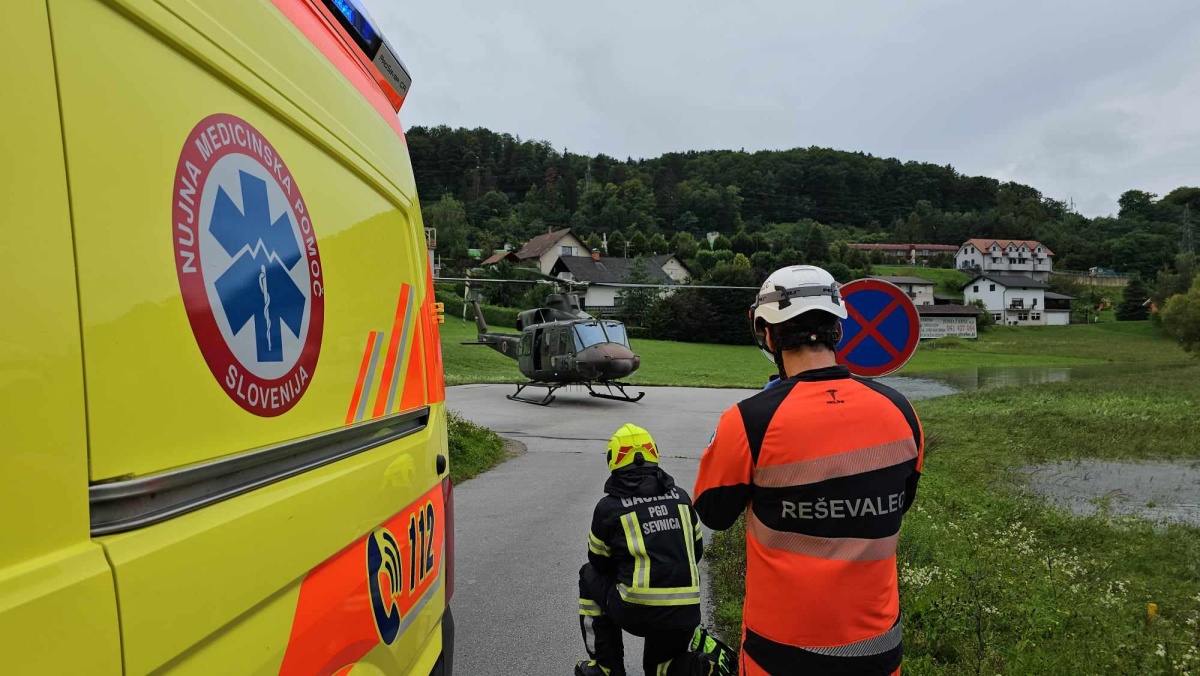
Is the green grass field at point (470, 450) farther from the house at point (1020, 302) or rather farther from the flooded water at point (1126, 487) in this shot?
the house at point (1020, 302)

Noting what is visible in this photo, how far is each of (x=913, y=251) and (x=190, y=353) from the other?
416 ft

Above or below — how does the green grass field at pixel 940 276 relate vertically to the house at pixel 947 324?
above

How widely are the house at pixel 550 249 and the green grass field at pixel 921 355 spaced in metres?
28.8

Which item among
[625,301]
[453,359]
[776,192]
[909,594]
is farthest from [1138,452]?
[776,192]

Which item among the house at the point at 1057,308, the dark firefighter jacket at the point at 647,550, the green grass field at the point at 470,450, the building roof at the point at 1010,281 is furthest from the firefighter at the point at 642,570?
the house at the point at 1057,308

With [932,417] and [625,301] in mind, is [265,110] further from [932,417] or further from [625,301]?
[625,301]

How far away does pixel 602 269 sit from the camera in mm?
76438

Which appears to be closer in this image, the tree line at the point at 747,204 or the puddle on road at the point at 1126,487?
the puddle on road at the point at 1126,487

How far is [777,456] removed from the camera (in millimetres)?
2092

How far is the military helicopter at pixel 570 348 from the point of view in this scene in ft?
64.4

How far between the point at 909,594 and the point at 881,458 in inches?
121

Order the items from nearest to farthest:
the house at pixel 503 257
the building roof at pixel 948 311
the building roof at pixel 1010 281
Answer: the building roof at pixel 948 311 < the house at pixel 503 257 < the building roof at pixel 1010 281

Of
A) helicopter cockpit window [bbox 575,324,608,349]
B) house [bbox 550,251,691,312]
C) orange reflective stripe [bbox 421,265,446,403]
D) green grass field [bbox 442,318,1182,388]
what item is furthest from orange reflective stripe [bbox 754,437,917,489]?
house [bbox 550,251,691,312]

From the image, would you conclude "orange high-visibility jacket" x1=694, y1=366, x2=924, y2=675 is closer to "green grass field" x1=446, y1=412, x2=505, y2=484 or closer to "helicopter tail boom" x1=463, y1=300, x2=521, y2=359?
"green grass field" x1=446, y1=412, x2=505, y2=484
